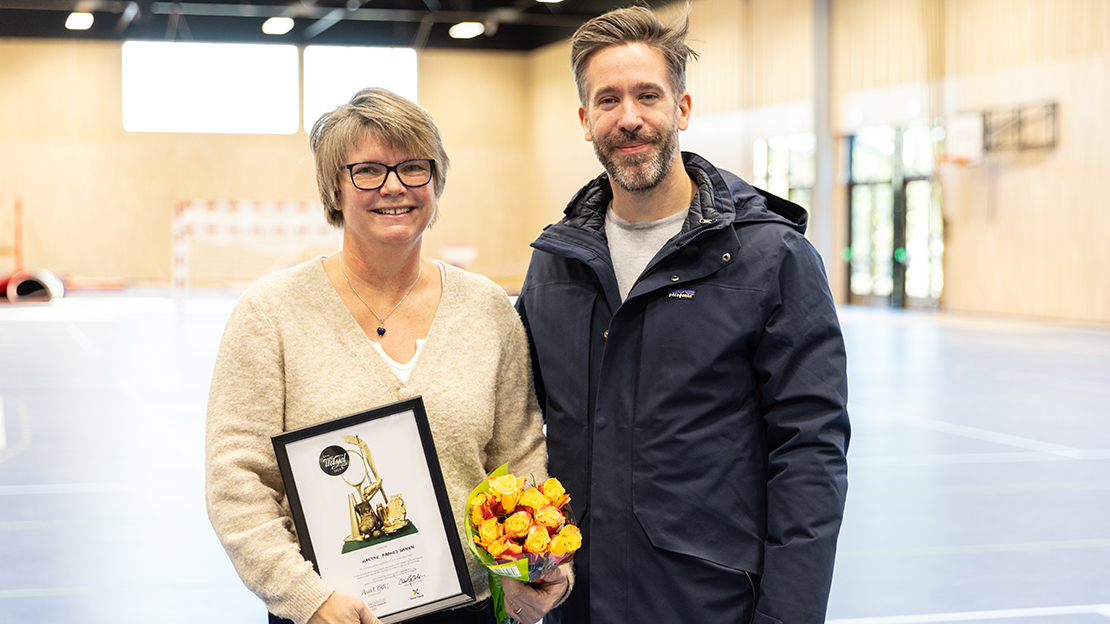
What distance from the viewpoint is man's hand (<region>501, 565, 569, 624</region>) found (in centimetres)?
186

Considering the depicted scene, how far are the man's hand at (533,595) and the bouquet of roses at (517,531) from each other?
68 mm

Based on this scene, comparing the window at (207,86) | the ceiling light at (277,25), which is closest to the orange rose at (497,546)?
the ceiling light at (277,25)

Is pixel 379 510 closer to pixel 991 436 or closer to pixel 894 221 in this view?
pixel 991 436

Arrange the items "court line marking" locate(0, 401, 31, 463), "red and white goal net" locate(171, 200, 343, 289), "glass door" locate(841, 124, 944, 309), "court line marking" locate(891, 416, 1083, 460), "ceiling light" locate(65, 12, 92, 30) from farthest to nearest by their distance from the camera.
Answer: "ceiling light" locate(65, 12, 92, 30), "red and white goal net" locate(171, 200, 343, 289), "glass door" locate(841, 124, 944, 309), "court line marking" locate(891, 416, 1083, 460), "court line marking" locate(0, 401, 31, 463)

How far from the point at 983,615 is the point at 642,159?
2902 mm

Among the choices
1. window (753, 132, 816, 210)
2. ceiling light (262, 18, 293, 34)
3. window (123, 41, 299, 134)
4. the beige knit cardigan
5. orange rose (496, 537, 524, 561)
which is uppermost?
A: ceiling light (262, 18, 293, 34)

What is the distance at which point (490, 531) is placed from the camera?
1716mm

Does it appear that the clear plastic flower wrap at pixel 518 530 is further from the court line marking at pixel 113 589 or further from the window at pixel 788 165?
the window at pixel 788 165

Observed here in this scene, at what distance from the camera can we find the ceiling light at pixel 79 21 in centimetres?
2252

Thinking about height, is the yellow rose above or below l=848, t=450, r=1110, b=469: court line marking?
above

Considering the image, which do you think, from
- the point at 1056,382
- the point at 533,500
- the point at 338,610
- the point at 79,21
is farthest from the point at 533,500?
the point at 79,21

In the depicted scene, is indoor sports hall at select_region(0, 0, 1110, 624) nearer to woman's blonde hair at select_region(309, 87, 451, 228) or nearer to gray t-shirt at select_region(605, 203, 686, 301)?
gray t-shirt at select_region(605, 203, 686, 301)

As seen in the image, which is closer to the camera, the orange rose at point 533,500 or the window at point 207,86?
the orange rose at point 533,500

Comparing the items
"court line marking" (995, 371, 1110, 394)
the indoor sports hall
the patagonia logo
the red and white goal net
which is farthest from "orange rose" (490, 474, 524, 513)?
the red and white goal net
